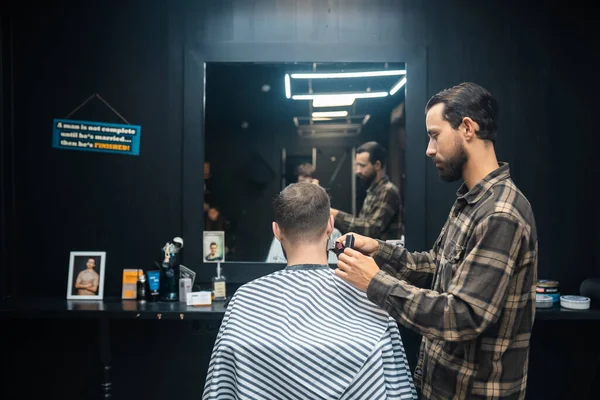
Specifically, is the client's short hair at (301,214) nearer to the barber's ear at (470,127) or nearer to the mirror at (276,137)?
the barber's ear at (470,127)

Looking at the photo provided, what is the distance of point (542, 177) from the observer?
9.43 feet

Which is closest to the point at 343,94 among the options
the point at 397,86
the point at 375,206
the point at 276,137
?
the point at 397,86

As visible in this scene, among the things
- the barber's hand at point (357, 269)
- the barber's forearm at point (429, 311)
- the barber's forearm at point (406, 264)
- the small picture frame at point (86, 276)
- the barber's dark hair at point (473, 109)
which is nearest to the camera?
the barber's forearm at point (429, 311)

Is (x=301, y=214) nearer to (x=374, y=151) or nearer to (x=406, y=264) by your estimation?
(x=406, y=264)

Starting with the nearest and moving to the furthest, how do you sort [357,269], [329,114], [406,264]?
[357,269], [406,264], [329,114]

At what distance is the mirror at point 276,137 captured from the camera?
9.30 ft

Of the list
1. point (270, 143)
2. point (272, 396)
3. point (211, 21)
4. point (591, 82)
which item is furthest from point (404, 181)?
point (272, 396)

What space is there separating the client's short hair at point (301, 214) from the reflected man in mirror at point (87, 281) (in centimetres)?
144

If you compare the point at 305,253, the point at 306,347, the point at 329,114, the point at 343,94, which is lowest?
the point at 306,347

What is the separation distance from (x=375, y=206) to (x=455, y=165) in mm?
1070

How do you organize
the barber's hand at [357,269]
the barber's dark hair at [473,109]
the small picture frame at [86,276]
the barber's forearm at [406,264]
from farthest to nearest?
the small picture frame at [86,276], the barber's forearm at [406,264], the barber's dark hair at [473,109], the barber's hand at [357,269]

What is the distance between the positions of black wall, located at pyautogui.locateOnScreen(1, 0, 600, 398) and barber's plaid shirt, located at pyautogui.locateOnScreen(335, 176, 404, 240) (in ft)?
0.28

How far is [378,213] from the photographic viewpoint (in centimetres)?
286

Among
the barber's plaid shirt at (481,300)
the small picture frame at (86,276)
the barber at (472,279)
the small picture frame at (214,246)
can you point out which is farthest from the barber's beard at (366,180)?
the small picture frame at (86,276)
